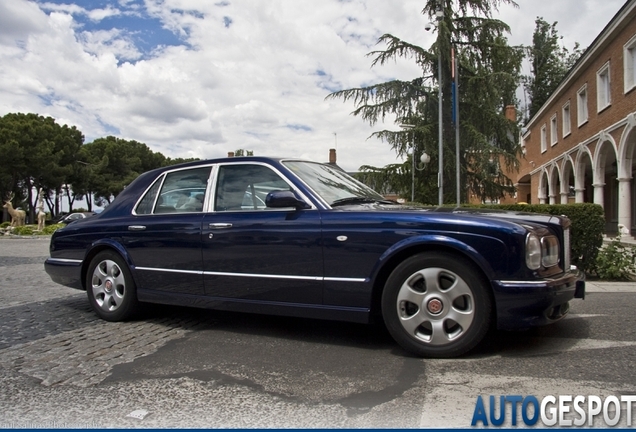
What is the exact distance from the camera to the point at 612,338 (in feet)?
13.8

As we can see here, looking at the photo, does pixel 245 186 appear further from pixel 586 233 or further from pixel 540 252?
pixel 586 233

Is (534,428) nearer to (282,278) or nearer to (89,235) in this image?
(282,278)

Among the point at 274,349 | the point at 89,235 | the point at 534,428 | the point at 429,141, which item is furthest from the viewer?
the point at 429,141

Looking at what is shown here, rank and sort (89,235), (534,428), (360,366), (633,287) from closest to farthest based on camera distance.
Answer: (534,428) < (360,366) < (89,235) < (633,287)

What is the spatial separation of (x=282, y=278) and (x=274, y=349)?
56cm

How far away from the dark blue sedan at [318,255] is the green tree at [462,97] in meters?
15.7

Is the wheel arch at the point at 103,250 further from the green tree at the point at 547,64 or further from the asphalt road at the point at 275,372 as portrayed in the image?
the green tree at the point at 547,64

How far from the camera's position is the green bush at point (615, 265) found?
7.84 meters

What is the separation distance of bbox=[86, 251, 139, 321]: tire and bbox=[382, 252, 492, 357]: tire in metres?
2.71

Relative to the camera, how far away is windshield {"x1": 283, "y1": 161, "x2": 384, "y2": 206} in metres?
4.46

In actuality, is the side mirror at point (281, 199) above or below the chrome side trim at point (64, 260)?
above

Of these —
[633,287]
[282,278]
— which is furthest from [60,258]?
[633,287]

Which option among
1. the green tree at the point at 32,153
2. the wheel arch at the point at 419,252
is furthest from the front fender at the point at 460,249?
the green tree at the point at 32,153

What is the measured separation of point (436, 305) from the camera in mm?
3686
